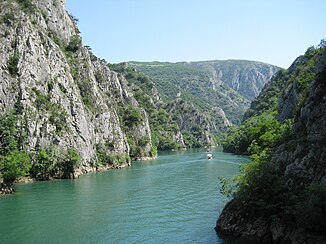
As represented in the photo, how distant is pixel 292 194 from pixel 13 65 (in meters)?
59.7

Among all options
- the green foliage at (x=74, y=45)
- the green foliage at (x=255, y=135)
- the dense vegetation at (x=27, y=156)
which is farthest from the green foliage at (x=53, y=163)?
the green foliage at (x=74, y=45)

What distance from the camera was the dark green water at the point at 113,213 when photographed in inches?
1125

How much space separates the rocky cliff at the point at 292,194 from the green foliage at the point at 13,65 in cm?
5376

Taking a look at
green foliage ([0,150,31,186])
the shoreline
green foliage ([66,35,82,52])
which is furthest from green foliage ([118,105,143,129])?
green foliage ([0,150,31,186])

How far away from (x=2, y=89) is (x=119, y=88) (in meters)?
70.3

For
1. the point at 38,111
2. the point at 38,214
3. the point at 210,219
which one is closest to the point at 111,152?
the point at 38,111

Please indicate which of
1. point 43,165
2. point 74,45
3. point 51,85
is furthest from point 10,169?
point 74,45

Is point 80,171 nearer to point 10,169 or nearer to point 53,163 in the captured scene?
point 53,163

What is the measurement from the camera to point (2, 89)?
2554 inches

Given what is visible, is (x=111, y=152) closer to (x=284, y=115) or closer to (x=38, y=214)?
(x=284, y=115)

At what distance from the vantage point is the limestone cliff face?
222ft

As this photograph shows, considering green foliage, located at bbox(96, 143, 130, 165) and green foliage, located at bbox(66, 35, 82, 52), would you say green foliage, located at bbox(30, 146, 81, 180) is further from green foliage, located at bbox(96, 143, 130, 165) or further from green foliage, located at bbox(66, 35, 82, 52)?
green foliage, located at bbox(66, 35, 82, 52)

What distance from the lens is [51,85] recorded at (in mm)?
76312

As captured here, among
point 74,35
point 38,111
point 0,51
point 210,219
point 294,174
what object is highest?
point 74,35
